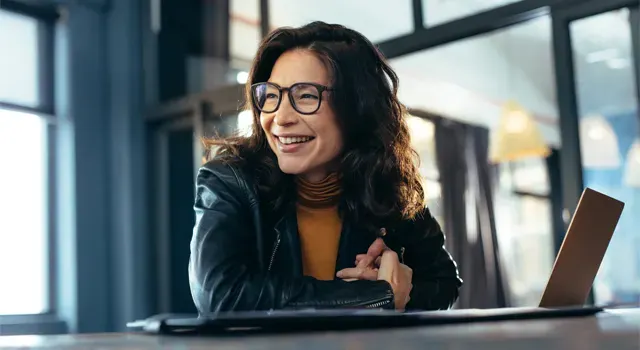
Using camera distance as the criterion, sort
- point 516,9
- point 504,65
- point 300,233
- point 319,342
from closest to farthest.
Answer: point 319,342 → point 300,233 → point 516,9 → point 504,65

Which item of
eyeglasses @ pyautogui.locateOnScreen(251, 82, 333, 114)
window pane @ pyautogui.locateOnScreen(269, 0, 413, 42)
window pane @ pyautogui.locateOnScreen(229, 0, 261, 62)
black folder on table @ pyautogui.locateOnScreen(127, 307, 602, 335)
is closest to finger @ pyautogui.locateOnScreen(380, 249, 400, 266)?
eyeglasses @ pyautogui.locateOnScreen(251, 82, 333, 114)

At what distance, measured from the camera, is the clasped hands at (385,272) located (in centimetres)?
104

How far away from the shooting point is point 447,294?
1.19m

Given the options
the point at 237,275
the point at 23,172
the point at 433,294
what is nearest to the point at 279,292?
the point at 237,275

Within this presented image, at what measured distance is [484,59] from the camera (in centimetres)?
436

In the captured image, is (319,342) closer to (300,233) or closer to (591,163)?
(300,233)

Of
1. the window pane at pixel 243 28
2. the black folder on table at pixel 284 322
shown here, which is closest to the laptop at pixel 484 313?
the black folder on table at pixel 284 322

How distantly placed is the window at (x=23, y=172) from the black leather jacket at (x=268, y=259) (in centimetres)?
278

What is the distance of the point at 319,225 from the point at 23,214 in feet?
9.70

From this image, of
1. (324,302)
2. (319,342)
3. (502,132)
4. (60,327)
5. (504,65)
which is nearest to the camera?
(319,342)

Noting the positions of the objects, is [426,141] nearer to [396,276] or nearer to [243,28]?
[243,28]

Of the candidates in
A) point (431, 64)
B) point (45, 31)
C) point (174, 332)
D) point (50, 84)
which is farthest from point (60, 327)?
point (174, 332)

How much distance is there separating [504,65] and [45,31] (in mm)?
2576

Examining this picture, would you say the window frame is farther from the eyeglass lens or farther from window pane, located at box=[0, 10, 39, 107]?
the eyeglass lens
